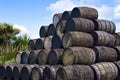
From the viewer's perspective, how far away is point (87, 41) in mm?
11695

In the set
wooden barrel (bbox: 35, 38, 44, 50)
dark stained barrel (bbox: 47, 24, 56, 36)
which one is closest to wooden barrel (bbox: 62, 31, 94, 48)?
dark stained barrel (bbox: 47, 24, 56, 36)

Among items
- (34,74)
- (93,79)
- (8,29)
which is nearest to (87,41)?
(93,79)

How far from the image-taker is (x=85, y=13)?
12578 mm

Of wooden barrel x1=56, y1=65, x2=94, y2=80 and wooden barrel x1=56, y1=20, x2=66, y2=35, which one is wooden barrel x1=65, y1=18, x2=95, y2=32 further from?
wooden barrel x1=56, y1=65, x2=94, y2=80

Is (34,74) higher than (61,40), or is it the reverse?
(61,40)

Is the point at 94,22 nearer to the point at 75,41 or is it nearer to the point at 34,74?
the point at 75,41

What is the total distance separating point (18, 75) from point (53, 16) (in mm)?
3125

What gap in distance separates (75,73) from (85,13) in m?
2.95

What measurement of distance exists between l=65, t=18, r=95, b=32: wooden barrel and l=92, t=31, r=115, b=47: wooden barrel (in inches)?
12.2

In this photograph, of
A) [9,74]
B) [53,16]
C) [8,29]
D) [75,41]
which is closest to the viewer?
[75,41]

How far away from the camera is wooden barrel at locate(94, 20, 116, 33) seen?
12570mm

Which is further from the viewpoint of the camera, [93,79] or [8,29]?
[8,29]

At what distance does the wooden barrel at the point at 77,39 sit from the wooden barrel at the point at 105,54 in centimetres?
36

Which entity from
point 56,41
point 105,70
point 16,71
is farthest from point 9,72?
point 105,70
